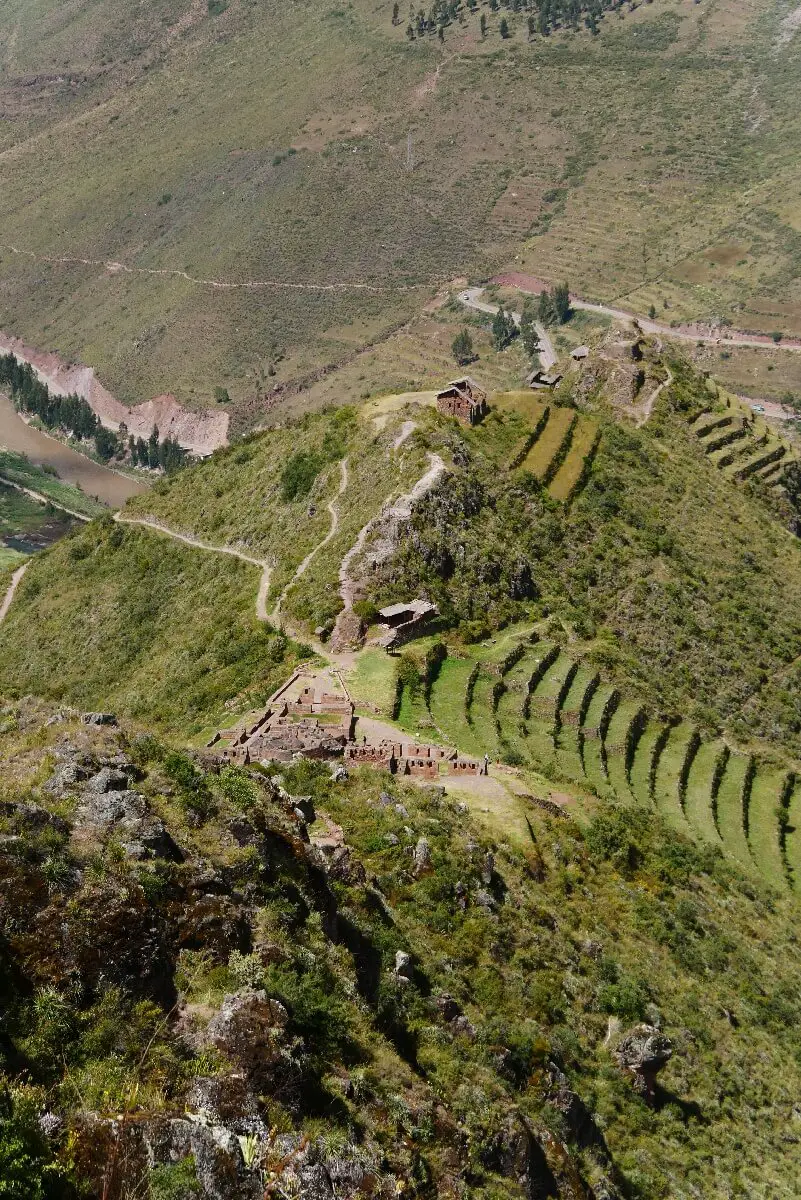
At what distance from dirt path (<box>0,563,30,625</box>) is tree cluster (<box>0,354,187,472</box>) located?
62900 millimetres

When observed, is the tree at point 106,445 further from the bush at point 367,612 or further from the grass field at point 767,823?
the grass field at point 767,823

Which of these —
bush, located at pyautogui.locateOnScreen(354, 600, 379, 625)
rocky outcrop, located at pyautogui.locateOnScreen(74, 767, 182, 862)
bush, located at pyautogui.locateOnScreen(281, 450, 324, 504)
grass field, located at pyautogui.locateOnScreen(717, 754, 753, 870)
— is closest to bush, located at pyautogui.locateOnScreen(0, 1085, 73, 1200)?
rocky outcrop, located at pyautogui.locateOnScreen(74, 767, 182, 862)

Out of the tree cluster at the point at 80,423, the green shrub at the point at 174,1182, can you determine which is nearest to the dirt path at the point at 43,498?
the tree cluster at the point at 80,423

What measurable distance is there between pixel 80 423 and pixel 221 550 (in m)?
110

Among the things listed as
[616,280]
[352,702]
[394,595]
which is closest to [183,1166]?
[352,702]

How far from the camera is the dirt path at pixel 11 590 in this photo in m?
86.0

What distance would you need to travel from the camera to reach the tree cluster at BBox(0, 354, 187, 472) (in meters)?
164

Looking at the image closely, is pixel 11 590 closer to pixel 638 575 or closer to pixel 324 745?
pixel 638 575

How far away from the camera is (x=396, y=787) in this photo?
38594 mm

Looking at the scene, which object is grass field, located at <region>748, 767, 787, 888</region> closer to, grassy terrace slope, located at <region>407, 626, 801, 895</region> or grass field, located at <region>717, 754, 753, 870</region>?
grassy terrace slope, located at <region>407, 626, 801, 895</region>

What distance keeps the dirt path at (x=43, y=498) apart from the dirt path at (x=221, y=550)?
6001 cm

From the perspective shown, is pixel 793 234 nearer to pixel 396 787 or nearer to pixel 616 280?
pixel 616 280

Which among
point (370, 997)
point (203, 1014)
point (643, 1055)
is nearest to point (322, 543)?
point (643, 1055)

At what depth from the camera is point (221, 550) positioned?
246 ft
